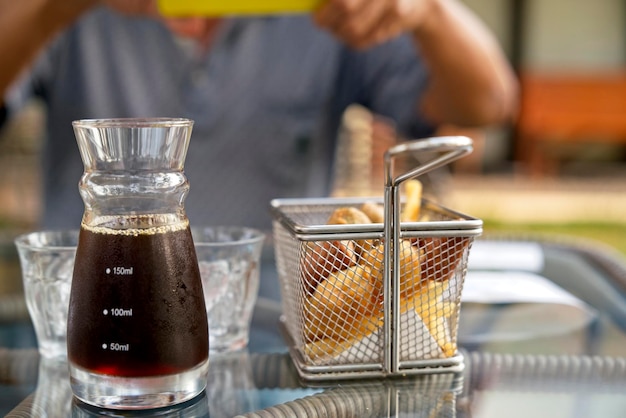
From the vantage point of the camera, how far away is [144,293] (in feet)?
1.62

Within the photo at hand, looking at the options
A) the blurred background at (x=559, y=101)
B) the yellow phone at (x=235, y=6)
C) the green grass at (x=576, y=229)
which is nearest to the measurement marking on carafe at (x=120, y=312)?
the yellow phone at (x=235, y=6)

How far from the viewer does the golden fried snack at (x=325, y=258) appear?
56 centimetres

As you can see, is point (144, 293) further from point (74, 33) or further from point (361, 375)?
point (74, 33)

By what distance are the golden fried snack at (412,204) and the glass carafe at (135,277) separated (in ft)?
0.64

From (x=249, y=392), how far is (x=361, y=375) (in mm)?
86

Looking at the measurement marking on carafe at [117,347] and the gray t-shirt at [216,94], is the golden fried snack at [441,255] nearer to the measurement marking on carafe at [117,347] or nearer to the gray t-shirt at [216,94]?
the measurement marking on carafe at [117,347]

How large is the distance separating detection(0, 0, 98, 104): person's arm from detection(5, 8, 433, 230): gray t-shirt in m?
0.25

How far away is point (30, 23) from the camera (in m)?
1.25

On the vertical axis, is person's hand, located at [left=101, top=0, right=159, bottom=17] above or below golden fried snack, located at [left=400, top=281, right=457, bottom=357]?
above

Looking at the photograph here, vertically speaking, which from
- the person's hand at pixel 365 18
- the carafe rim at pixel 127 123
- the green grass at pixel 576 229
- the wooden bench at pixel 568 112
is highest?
the person's hand at pixel 365 18

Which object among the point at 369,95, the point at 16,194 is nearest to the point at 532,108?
the point at 16,194

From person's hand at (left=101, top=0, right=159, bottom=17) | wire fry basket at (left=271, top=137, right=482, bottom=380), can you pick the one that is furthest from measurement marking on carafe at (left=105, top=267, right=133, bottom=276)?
person's hand at (left=101, top=0, right=159, bottom=17)

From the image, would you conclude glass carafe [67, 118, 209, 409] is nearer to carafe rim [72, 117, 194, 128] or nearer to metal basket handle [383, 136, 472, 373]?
carafe rim [72, 117, 194, 128]

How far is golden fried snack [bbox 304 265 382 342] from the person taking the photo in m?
0.56
